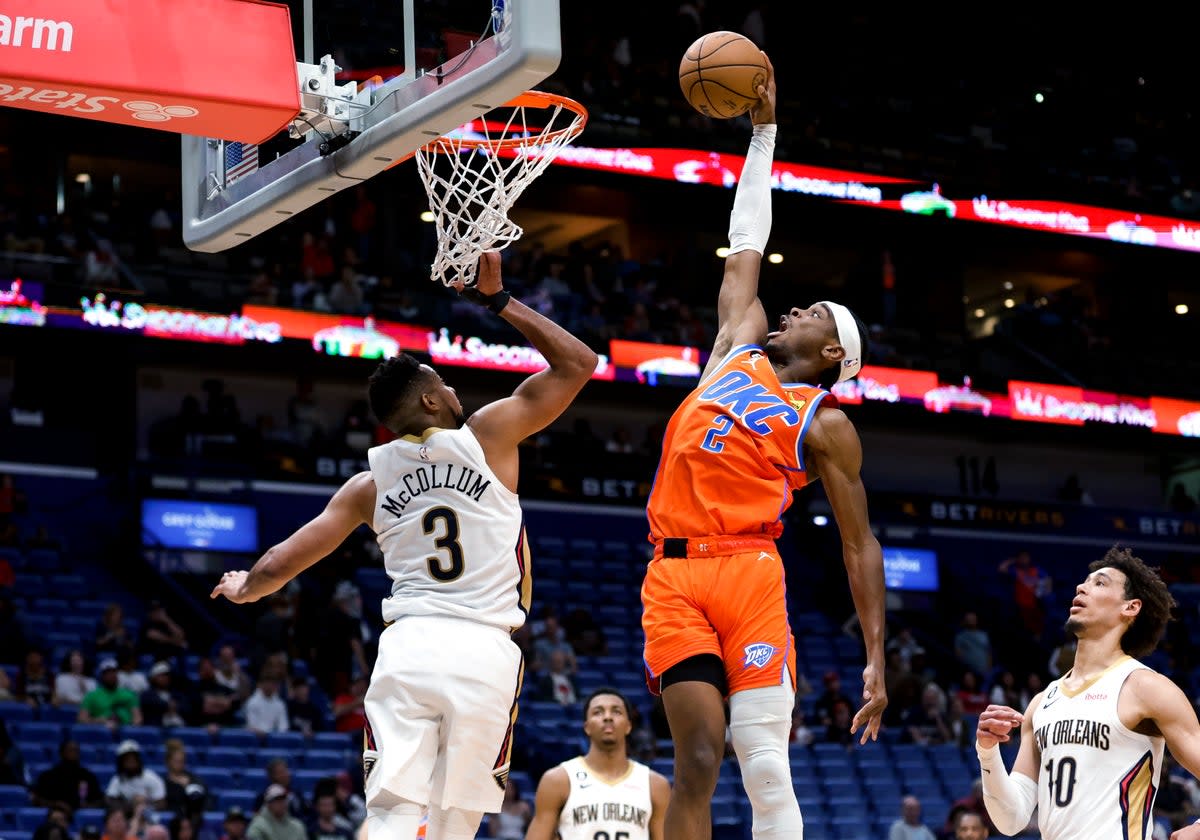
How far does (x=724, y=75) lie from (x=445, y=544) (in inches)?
83.7

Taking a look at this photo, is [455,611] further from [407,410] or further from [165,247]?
[165,247]

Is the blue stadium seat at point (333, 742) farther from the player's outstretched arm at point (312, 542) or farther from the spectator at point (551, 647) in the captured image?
the player's outstretched arm at point (312, 542)

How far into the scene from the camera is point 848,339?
5973mm

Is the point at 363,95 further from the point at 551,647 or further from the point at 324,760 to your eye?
the point at 551,647

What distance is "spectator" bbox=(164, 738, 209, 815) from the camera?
12477mm

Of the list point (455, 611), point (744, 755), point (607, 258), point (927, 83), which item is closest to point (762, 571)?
point (744, 755)

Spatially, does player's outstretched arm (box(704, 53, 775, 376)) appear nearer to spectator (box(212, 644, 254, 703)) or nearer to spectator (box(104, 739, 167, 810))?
spectator (box(104, 739, 167, 810))

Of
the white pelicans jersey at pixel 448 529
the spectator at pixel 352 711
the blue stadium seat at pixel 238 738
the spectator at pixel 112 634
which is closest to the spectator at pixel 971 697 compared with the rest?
the spectator at pixel 352 711

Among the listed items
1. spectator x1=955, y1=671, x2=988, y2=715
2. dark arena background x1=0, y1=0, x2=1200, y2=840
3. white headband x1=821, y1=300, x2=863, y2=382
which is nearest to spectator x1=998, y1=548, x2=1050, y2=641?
dark arena background x1=0, y1=0, x2=1200, y2=840

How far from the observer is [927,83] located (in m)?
29.2

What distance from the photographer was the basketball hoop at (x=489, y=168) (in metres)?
6.04

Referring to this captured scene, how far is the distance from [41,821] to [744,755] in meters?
8.63

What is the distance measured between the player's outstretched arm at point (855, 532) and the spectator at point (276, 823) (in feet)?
24.4

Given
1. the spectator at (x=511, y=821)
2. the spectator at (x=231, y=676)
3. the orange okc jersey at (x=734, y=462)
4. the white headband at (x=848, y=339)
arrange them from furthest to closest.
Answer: the spectator at (x=231, y=676)
the spectator at (x=511, y=821)
the white headband at (x=848, y=339)
the orange okc jersey at (x=734, y=462)
